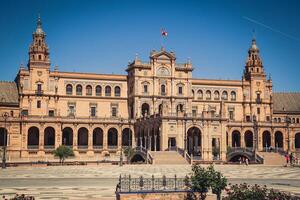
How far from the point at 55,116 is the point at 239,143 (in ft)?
122

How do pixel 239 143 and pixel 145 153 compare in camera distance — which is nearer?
pixel 145 153

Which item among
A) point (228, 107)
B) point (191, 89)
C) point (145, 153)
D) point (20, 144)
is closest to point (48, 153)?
point (20, 144)

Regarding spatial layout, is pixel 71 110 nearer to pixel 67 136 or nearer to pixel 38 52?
pixel 67 136

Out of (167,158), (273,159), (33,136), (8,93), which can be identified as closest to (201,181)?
(167,158)

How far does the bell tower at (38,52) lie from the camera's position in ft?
291

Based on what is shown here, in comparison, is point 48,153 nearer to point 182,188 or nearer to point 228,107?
point 228,107

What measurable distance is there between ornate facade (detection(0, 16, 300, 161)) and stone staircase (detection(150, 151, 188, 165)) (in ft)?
24.1

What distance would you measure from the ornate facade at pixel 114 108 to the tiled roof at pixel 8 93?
19 centimetres

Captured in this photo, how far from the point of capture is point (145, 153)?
71.5 m

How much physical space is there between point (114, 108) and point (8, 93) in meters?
19.9

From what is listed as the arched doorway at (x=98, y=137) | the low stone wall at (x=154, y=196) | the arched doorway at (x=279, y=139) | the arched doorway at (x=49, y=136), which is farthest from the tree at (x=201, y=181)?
the arched doorway at (x=279, y=139)

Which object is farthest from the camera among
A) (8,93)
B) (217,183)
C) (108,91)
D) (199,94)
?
(199,94)

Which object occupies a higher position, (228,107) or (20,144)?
(228,107)

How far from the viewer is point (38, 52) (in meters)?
89.1
